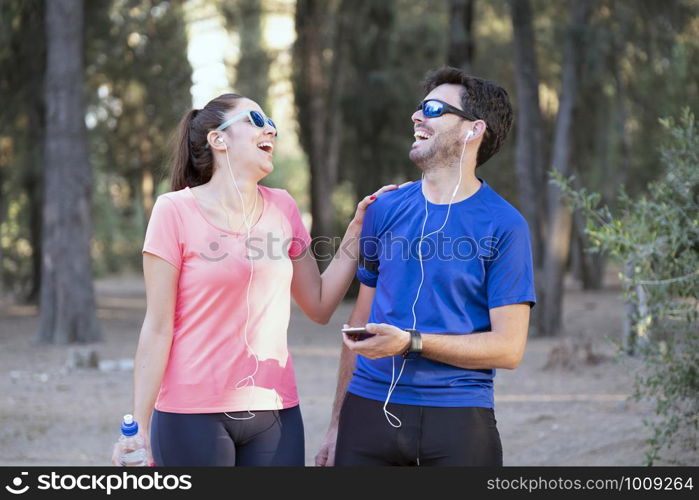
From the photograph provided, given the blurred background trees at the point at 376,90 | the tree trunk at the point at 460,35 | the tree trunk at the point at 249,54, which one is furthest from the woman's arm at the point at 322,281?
the tree trunk at the point at 249,54

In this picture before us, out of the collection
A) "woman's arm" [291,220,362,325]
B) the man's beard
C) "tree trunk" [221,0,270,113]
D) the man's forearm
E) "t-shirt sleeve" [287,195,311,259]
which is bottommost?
the man's forearm

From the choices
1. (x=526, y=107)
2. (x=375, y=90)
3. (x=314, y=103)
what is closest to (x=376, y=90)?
(x=375, y=90)

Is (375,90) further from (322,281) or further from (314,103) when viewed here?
(322,281)

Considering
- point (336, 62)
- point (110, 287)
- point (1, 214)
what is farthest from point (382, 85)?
point (110, 287)

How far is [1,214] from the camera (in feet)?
83.9

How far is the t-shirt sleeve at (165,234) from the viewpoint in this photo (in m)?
3.34

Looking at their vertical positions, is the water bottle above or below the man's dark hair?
below

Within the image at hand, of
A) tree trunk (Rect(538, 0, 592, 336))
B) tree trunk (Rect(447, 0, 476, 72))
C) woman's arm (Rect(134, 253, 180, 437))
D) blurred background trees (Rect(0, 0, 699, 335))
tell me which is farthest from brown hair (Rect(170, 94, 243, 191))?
tree trunk (Rect(447, 0, 476, 72))

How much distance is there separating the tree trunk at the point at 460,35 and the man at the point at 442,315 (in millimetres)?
15069

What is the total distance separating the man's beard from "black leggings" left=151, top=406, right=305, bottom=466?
1001 mm

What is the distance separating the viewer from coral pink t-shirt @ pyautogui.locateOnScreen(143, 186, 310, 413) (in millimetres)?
3322

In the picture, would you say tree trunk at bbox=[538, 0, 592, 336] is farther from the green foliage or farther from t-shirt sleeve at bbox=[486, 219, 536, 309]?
t-shirt sleeve at bbox=[486, 219, 536, 309]

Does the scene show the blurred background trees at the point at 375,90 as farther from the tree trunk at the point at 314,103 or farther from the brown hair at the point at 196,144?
the brown hair at the point at 196,144

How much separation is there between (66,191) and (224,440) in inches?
560
